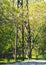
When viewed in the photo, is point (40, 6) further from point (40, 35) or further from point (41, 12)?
point (40, 35)

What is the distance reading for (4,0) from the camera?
560 inches

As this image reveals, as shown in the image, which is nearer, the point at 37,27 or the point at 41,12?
the point at 41,12

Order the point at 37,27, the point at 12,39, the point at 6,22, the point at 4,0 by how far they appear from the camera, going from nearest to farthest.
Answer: the point at 6,22 → the point at 4,0 → the point at 12,39 → the point at 37,27

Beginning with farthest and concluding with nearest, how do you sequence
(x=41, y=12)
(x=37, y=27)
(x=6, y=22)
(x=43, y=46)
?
(x=43, y=46) < (x=37, y=27) < (x=41, y=12) < (x=6, y=22)

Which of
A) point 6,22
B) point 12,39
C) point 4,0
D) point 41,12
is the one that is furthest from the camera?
point 41,12

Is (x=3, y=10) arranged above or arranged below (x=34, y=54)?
above

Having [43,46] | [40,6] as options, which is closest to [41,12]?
[40,6]

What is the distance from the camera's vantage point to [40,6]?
72.4ft

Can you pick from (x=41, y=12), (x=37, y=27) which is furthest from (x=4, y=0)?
(x=37, y=27)

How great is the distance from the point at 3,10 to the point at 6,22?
79 centimetres

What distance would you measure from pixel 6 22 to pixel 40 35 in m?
13.3

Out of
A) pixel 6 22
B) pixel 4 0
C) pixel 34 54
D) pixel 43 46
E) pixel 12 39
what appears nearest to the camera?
pixel 6 22

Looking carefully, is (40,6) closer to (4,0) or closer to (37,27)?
(37,27)

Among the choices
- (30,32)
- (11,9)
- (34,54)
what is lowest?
(34,54)
